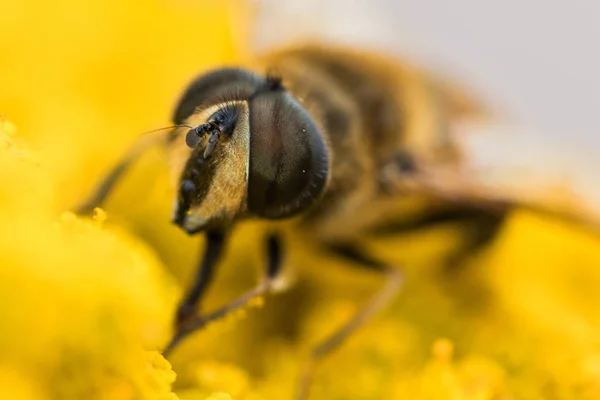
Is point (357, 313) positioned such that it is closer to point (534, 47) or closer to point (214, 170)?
point (214, 170)

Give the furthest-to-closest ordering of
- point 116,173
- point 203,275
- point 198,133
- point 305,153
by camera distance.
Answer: point 116,173 → point 203,275 → point 305,153 → point 198,133

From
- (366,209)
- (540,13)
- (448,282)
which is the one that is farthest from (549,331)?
(540,13)

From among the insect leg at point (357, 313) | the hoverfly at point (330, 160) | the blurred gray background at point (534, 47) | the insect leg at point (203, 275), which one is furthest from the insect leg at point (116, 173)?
the blurred gray background at point (534, 47)

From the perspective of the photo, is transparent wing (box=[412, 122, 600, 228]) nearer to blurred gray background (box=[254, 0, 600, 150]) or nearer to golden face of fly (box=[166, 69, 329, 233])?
golden face of fly (box=[166, 69, 329, 233])

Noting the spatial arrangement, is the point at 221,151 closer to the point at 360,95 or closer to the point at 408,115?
the point at 360,95

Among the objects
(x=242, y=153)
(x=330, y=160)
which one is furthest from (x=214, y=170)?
(x=330, y=160)

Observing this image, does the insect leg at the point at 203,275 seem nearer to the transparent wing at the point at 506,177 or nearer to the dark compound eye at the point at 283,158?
the dark compound eye at the point at 283,158
